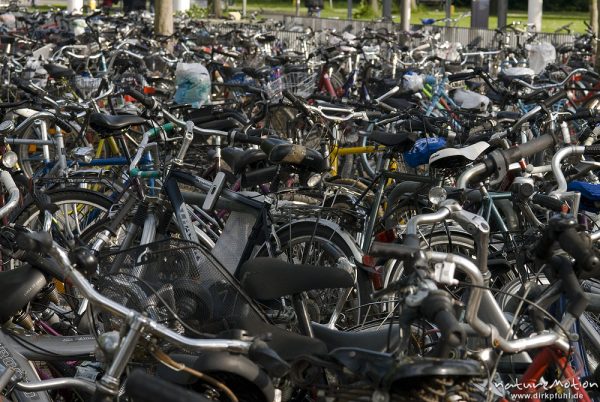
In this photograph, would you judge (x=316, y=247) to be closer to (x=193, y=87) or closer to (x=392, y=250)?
(x=392, y=250)

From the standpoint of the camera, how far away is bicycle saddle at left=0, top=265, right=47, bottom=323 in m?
3.27

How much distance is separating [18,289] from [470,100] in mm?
6310

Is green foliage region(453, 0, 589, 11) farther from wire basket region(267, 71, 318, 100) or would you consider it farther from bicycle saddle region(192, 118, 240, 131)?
bicycle saddle region(192, 118, 240, 131)

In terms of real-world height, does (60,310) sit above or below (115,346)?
below

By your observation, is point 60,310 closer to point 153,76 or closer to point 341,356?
point 341,356

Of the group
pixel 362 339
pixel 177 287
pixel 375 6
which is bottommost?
pixel 362 339

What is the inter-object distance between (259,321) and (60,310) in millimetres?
1056

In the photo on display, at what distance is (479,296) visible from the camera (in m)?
2.91

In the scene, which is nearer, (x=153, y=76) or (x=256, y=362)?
(x=256, y=362)

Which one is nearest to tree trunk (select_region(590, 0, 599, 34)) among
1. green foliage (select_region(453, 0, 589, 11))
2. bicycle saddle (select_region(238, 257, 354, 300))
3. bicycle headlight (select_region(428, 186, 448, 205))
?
bicycle headlight (select_region(428, 186, 448, 205))

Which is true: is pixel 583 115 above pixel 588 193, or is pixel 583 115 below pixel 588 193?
above

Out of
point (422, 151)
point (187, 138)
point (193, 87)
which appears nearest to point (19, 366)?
point (187, 138)

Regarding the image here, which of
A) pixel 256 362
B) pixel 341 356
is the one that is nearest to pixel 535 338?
pixel 341 356

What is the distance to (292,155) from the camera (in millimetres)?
4797
